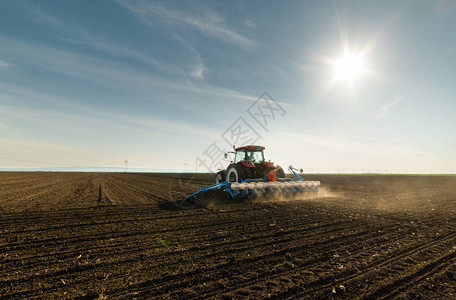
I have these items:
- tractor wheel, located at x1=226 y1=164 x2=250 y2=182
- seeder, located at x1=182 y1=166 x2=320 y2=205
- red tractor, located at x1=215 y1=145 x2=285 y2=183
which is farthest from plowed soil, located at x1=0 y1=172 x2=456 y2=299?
red tractor, located at x1=215 y1=145 x2=285 y2=183

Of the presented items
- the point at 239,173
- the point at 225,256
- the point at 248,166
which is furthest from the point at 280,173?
the point at 225,256

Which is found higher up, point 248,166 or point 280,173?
point 248,166

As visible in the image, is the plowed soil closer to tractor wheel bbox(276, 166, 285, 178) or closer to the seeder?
the seeder

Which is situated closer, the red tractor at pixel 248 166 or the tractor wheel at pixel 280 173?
the red tractor at pixel 248 166

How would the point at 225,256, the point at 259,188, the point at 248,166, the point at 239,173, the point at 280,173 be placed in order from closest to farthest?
the point at 225,256, the point at 259,188, the point at 239,173, the point at 248,166, the point at 280,173

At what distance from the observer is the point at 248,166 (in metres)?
11.4

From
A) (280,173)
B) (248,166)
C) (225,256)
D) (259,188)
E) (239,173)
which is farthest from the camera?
(280,173)

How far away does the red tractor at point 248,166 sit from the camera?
11352mm

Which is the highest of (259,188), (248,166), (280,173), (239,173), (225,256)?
(248,166)

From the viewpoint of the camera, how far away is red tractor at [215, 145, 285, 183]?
11.4m

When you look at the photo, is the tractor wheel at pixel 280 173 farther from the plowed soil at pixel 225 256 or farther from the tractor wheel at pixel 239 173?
the plowed soil at pixel 225 256

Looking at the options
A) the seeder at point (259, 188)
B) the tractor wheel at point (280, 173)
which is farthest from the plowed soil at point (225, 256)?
the tractor wheel at point (280, 173)

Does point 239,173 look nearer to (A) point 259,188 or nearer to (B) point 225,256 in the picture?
(A) point 259,188

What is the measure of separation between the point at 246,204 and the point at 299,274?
6.28 m
